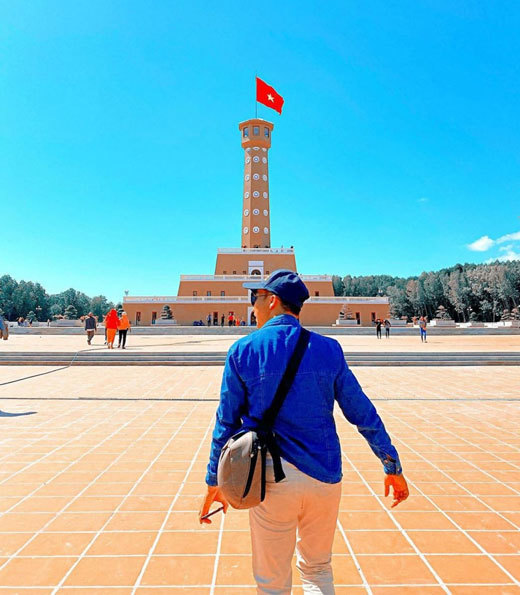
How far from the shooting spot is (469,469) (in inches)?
162

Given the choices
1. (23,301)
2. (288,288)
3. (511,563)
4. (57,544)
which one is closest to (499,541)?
(511,563)

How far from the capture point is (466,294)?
208 ft

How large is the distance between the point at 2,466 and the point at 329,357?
435cm

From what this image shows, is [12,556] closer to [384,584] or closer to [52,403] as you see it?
[384,584]

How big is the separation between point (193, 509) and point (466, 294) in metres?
70.1

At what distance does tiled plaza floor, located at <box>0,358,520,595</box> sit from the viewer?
2.39 m

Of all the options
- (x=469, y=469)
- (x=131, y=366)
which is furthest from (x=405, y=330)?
(x=469, y=469)

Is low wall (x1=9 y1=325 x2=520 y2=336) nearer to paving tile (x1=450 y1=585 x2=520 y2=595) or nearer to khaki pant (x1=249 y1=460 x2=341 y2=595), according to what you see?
paving tile (x1=450 y1=585 x2=520 y2=595)

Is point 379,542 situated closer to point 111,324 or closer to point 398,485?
point 398,485

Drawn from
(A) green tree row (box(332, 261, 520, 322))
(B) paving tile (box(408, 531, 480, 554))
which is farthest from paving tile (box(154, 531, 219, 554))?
(A) green tree row (box(332, 261, 520, 322))

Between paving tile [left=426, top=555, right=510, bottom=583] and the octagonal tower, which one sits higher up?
the octagonal tower

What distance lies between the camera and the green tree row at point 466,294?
58719mm

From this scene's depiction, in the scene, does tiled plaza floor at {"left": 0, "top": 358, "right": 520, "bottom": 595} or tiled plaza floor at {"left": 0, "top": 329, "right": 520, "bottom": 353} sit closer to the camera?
tiled plaza floor at {"left": 0, "top": 358, "right": 520, "bottom": 595}

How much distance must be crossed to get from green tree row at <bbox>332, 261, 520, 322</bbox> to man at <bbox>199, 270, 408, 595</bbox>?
6013cm
